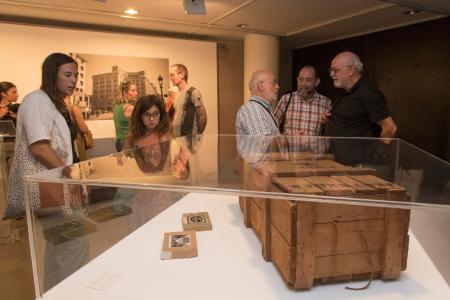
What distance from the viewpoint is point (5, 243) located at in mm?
2898

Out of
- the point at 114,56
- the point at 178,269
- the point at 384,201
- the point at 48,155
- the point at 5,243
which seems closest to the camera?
the point at 384,201

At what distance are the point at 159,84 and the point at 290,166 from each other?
164 inches

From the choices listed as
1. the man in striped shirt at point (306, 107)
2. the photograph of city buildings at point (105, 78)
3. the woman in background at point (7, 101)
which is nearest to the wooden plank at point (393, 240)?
the man in striped shirt at point (306, 107)

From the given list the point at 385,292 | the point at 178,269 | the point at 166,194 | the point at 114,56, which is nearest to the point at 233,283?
the point at 178,269

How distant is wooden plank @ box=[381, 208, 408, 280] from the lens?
3.31 ft

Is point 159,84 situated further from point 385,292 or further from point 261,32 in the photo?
point 385,292

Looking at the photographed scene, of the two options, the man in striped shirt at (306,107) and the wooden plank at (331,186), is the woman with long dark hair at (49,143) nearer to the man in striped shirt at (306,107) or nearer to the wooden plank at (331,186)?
the wooden plank at (331,186)

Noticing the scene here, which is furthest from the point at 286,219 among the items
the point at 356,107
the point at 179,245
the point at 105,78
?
the point at 105,78

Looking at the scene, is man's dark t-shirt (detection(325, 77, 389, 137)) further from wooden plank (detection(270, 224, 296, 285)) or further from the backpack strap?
the backpack strap

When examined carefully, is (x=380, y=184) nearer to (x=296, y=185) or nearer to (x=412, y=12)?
(x=296, y=185)

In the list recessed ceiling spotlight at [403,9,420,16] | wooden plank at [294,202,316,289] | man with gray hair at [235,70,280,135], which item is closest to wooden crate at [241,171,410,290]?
wooden plank at [294,202,316,289]

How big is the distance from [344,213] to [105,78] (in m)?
4.37

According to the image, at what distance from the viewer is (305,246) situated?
968 mm

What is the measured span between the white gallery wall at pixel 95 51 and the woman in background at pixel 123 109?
1.38 ft
